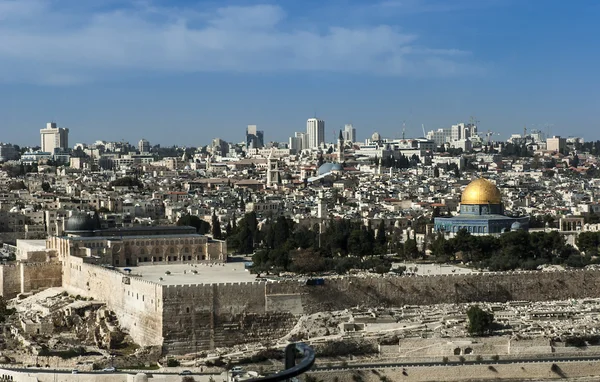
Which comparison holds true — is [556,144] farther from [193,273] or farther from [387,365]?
[387,365]

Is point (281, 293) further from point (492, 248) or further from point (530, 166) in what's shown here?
point (530, 166)

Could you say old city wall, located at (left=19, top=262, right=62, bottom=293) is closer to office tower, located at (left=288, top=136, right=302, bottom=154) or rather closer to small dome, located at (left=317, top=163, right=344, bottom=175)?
small dome, located at (left=317, top=163, right=344, bottom=175)

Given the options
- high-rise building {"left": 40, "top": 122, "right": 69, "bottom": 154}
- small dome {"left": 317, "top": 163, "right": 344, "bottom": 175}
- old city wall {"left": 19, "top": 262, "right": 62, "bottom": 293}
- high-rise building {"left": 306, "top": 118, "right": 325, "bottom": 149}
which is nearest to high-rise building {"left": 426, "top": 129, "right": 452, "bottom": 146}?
high-rise building {"left": 306, "top": 118, "right": 325, "bottom": 149}

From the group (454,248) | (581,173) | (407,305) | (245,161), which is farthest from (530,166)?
(407,305)

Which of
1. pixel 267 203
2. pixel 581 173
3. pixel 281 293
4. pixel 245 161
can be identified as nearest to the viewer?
pixel 281 293

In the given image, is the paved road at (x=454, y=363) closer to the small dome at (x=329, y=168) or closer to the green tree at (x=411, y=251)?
the green tree at (x=411, y=251)

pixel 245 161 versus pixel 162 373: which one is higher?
pixel 245 161

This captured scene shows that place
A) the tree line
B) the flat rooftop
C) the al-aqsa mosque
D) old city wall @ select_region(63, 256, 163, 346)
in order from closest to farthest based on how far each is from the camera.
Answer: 1. old city wall @ select_region(63, 256, 163, 346)
2. the flat rooftop
3. the tree line
4. the al-aqsa mosque
